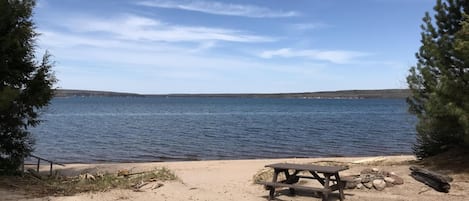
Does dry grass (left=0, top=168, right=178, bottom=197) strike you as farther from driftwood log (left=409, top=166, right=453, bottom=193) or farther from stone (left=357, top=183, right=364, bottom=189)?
driftwood log (left=409, top=166, right=453, bottom=193)

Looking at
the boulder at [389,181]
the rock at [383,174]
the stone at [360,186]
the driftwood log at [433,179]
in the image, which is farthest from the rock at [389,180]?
the driftwood log at [433,179]

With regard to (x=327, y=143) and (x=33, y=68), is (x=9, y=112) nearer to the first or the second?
(x=33, y=68)

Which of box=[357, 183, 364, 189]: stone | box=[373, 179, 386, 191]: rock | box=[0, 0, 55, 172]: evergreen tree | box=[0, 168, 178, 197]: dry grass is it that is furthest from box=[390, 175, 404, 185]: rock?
box=[0, 0, 55, 172]: evergreen tree

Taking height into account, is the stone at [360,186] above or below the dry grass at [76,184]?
above

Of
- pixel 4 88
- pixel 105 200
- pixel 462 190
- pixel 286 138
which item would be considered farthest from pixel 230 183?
pixel 286 138

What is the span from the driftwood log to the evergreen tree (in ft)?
34.4

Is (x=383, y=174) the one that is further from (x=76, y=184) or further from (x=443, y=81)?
(x=76, y=184)

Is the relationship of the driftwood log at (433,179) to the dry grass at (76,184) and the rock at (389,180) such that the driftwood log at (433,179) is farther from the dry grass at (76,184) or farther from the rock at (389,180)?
the dry grass at (76,184)

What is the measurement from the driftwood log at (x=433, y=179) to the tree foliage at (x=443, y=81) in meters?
1.26

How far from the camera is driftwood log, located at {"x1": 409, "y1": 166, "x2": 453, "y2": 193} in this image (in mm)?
9930

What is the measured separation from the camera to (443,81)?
36.2 feet

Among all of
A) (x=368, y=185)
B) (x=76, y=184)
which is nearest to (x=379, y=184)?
(x=368, y=185)

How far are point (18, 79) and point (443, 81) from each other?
38.1 feet

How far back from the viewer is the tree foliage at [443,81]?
35.6 feet
